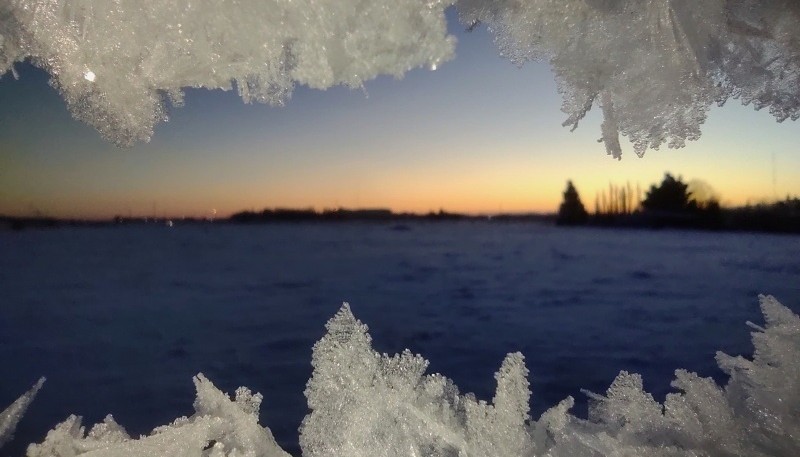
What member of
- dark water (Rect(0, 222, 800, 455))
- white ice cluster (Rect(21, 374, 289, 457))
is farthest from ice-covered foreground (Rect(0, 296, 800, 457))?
dark water (Rect(0, 222, 800, 455))

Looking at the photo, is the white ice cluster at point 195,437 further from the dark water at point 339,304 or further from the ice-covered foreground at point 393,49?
the dark water at point 339,304

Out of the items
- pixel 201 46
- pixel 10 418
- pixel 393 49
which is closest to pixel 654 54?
pixel 393 49

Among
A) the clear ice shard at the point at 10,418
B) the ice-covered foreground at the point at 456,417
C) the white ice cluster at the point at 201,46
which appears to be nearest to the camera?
the white ice cluster at the point at 201,46

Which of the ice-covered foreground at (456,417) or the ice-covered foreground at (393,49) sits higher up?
the ice-covered foreground at (393,49)

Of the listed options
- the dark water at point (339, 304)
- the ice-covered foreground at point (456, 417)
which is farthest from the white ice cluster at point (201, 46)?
the dark water at point (339, 304)

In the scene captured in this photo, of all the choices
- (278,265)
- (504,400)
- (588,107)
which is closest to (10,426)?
(504,400)

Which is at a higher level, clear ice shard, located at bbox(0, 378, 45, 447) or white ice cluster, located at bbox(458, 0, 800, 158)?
white ice cluster, located at bbox(458, 0, 800, 158)

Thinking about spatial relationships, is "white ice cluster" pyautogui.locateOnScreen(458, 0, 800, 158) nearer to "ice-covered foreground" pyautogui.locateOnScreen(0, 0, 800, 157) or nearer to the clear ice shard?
"ice-covered foreground" pyautogui.locateOnScreen(0, 0, 800, 157)

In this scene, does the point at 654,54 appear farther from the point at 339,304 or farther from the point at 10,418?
the point at 339,304
